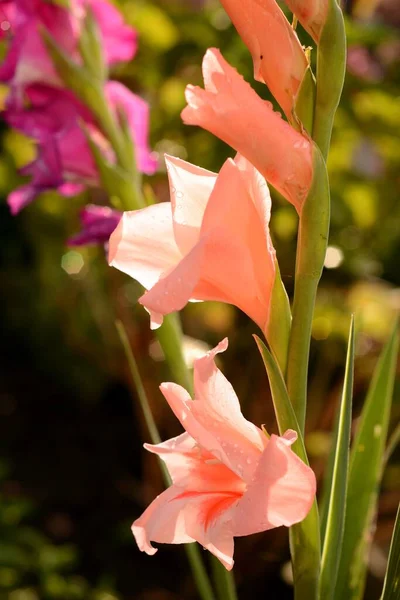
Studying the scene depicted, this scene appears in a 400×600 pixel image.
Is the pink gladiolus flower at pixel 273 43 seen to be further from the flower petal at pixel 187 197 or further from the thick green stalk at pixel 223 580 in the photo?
the thick green stalk at pixel 223 580

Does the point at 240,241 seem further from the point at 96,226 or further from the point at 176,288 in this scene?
the point at 96,226

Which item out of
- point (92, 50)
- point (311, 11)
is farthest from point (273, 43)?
point (92, 50)

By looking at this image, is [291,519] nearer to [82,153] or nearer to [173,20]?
[82,153]

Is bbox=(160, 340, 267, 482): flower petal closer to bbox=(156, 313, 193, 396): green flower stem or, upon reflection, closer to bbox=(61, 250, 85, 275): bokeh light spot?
bbox=(156, 313, 193, 396): green flower stem

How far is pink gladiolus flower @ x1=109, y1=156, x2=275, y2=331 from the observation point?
14.1 inches

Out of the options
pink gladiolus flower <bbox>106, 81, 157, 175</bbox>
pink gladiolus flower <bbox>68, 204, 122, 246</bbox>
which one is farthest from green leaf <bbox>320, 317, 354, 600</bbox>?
pink gladiolus flower <bbox>106, 81, 157, 175</bbox>

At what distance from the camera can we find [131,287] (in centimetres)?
157

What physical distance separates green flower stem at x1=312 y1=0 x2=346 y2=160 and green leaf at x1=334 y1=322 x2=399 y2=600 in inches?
7.9

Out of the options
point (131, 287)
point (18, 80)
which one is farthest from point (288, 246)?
point (18, 80)

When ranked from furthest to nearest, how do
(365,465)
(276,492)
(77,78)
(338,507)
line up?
(77,78) → (365,465) → (338,507) → (276,492)

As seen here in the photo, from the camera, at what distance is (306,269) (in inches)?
14.9

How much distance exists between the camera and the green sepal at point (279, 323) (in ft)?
1.27

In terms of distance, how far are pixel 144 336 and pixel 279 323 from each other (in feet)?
3.65

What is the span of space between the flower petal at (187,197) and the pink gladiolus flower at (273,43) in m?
0.06
